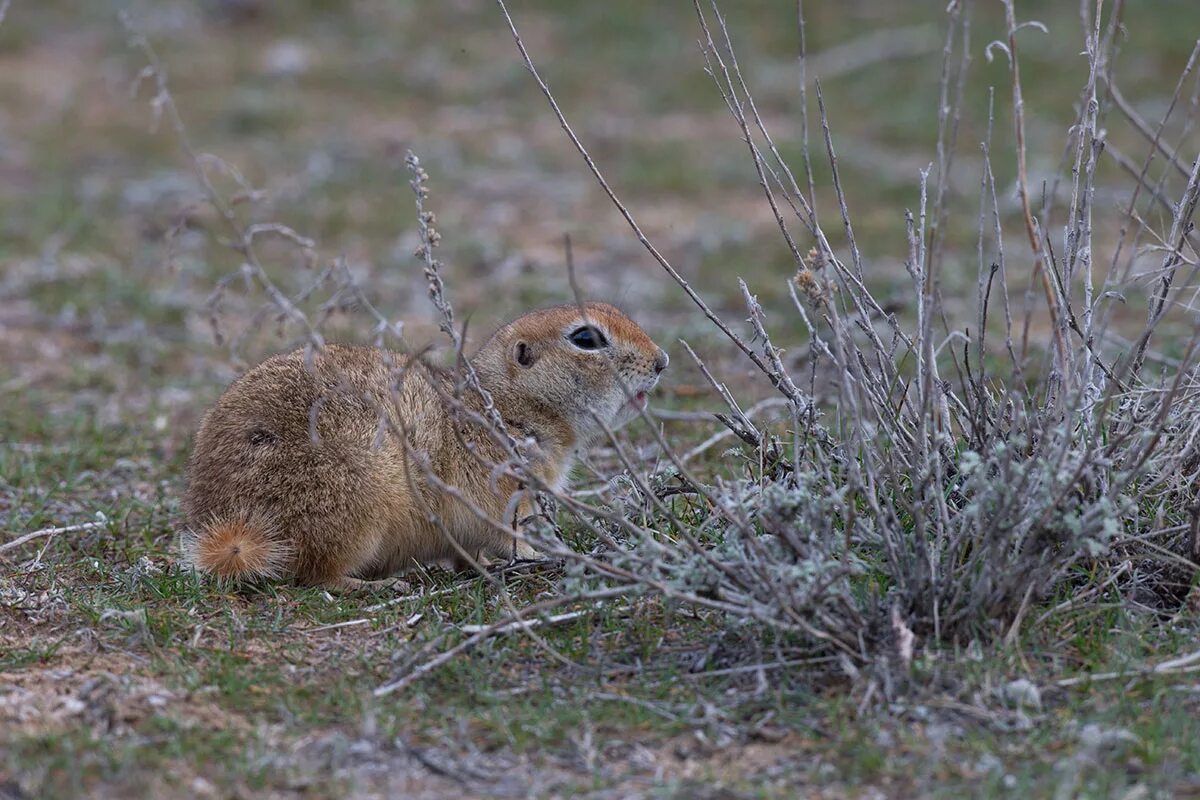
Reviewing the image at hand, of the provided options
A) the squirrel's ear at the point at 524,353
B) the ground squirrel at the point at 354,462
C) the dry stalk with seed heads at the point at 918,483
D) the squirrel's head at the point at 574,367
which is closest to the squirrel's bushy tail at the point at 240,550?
the ground squirrel at the point at 354,462

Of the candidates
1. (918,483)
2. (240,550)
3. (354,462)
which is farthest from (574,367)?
(918,483)

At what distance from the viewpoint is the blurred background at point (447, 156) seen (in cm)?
813

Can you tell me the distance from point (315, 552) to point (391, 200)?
6506 mm

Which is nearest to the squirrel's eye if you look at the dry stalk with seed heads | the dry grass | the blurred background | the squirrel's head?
the squirrel's head

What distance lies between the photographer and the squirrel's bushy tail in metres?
4.25

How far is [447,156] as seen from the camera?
11.7 metres

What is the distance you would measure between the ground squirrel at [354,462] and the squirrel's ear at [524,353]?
0.07 m

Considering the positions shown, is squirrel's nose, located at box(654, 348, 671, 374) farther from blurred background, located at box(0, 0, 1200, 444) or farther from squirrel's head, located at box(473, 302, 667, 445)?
blurred background, located at box(0, 0, 1200, 444)

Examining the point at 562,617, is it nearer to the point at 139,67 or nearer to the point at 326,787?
the point at 326,787

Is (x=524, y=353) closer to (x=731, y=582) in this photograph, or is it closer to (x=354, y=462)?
(x=354, y=462)

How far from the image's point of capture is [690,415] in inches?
235

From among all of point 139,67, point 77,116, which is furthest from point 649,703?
point 139,67

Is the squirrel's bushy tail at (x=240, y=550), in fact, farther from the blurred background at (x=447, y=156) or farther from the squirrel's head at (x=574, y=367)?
the blurred background at (x=447, y=156)

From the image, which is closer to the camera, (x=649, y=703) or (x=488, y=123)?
(x=649, y=703)
